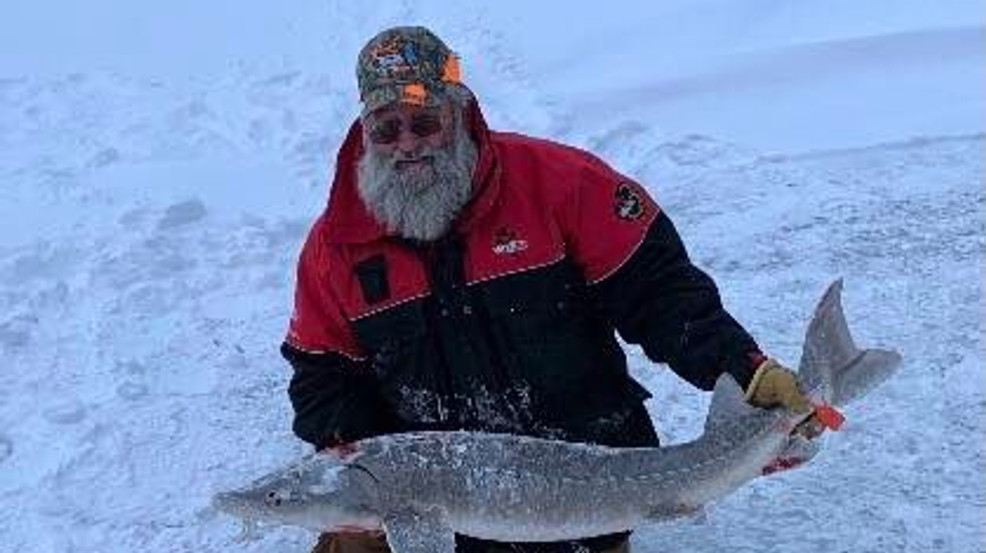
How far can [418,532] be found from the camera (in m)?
3.93

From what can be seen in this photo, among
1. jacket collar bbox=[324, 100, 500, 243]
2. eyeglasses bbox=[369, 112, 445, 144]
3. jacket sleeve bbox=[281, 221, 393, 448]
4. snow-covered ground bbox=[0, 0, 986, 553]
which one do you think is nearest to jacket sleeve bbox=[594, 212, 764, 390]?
jacket collar bbox=[324, 100, 500, 243]

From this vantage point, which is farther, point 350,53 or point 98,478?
point 350,53

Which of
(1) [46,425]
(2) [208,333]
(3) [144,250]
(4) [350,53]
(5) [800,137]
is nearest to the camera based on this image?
(1) [46,425]

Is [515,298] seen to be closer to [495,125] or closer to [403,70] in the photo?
[403,70]

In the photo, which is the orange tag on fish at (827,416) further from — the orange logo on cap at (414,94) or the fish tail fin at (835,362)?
the orange logo on cap at (414,94)

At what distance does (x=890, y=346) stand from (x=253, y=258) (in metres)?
3.53

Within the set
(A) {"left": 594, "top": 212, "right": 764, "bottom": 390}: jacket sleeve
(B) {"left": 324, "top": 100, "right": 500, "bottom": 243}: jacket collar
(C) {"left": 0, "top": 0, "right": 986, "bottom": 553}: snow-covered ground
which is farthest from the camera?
(C) {"left": 0, "top": 0, "right": 986, "bottom": 553}: snow-covered ground

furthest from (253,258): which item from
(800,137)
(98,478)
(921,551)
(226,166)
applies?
(921,551)

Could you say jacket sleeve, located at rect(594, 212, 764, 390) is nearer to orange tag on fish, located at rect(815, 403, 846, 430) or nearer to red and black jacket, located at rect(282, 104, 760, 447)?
red and black jacket, located at rect(282, 104, 760, 447)

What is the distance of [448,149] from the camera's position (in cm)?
436

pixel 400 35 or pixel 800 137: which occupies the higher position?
pixel 400 35

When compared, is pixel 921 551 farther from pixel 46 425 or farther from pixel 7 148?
pixel 7 148

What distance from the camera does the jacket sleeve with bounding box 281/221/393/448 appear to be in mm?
4594

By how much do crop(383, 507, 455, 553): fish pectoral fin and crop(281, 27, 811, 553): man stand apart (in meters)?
0.63
